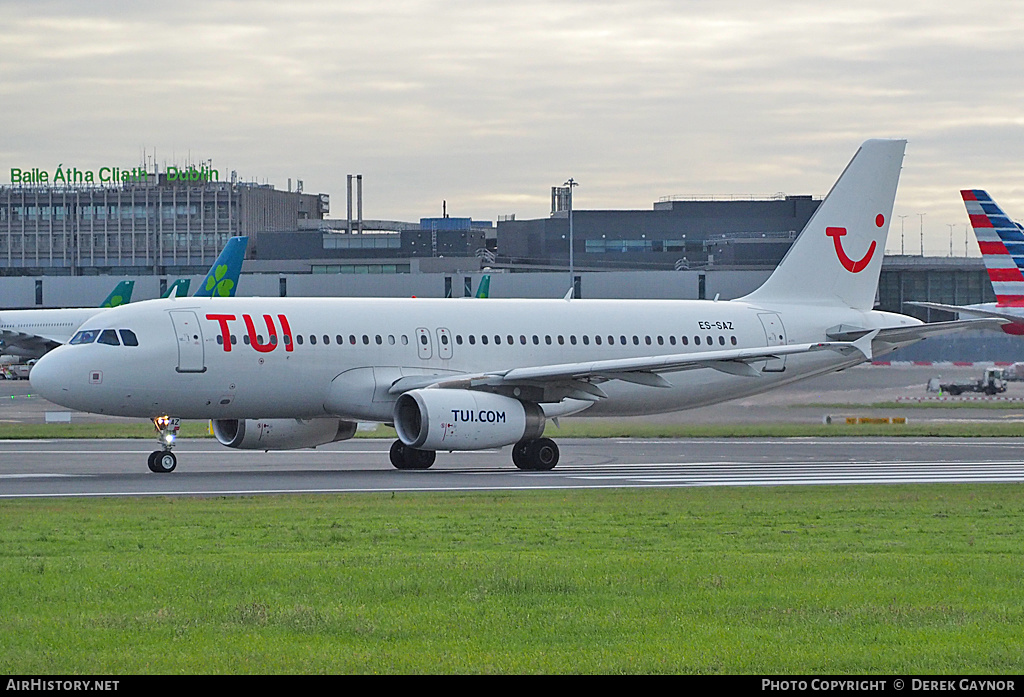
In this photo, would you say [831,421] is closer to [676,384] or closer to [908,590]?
[676,384]

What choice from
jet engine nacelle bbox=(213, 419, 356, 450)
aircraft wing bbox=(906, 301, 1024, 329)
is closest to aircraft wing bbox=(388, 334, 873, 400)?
jet engine nacelle bbox=(213, 419, 356, 450)

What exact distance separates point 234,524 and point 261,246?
111666mm

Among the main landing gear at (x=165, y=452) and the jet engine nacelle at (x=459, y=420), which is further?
the main landing gear at (x=165, y=452)

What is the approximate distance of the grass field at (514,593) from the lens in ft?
33.7

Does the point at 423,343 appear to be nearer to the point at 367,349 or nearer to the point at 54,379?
the point at 367,349

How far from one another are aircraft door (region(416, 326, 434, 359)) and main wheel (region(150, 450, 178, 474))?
619 centimetres

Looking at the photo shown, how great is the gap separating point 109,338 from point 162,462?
286 centimetres

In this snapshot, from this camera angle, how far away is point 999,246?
4903 centimetres

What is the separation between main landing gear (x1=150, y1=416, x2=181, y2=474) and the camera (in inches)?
1260

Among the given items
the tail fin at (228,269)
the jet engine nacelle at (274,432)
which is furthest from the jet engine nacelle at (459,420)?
the tail fin at (228,269)

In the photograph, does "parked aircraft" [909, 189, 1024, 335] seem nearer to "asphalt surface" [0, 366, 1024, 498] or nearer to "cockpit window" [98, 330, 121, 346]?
"asphalt surface" [0, 366, 1024, 498]

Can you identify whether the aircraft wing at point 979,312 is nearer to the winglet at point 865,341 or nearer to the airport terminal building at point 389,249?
the winglet at point 865,341

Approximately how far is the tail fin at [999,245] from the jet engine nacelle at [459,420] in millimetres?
21349
